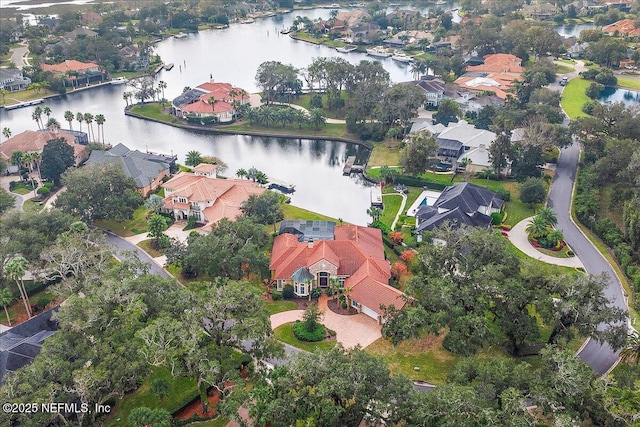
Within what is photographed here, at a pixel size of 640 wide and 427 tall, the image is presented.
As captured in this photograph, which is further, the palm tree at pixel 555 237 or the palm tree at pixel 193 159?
the palm tree at pixel 193 159

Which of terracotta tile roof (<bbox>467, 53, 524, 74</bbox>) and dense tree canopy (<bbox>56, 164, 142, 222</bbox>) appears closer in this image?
dense tree canopy (<bbox>56, 164, 142, 222</bbox>)

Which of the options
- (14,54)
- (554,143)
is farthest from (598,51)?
(14,54)

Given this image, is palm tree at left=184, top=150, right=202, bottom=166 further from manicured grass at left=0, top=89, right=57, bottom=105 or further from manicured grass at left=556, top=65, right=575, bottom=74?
manicured grass at left=556, top=65, right=575, bottom=74

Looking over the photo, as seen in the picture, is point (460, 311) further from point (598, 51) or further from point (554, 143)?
point (598, 51)

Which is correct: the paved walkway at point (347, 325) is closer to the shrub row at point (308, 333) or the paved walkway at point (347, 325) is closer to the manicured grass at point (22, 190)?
the shrub row at point (308, 333)

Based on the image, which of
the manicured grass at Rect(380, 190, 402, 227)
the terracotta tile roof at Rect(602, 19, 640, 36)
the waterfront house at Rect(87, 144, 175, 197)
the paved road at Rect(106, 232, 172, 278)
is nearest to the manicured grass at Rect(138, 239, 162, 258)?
the paved road at Rect(106, 232, 172, 278)

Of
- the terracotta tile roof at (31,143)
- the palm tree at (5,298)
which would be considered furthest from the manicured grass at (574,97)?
the palm tree at (5,298)
